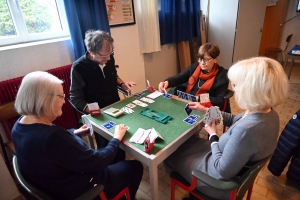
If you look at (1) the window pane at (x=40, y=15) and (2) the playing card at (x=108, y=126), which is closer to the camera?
(2) the playing card at (x=108, y=126)

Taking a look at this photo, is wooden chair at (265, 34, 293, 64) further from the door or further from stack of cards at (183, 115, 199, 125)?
stack of cards at (183, 115, 199, 125)

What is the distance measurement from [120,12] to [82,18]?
1.79 ft

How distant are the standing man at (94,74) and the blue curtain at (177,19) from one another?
167 centimetres

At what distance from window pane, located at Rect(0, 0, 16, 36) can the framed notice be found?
1.00 meters

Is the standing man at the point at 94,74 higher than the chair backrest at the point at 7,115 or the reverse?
higher

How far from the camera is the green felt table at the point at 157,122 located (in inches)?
47.4

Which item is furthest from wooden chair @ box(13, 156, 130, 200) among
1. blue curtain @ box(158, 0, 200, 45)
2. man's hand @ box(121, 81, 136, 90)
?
blue curtain @ box(158, 0, 200, 45)

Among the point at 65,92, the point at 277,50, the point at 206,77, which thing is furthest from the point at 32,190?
the point at 277,50

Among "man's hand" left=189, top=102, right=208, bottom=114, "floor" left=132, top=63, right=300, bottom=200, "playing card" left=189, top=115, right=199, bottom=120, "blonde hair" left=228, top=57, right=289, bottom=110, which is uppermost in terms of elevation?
"blonde hair" left=228, top=57, right=289, bottom=110

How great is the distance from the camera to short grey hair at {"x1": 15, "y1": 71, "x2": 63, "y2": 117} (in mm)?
938

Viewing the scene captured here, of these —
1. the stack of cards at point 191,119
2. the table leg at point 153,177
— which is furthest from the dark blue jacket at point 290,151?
the table leg at point 153,177

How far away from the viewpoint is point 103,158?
106cm

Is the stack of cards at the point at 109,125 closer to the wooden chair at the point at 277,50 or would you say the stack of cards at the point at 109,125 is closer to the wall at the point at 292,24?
the wooden chair at the point at 277,50

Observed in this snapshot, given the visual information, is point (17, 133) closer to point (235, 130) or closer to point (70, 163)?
point (70, 163)
